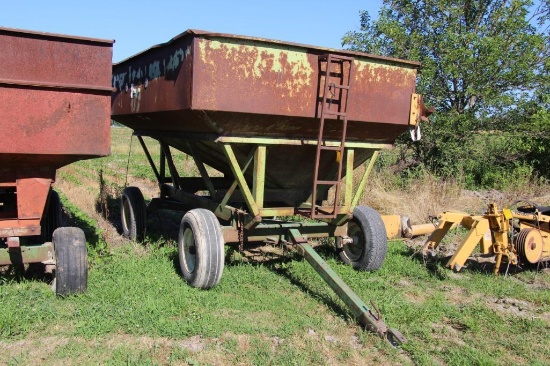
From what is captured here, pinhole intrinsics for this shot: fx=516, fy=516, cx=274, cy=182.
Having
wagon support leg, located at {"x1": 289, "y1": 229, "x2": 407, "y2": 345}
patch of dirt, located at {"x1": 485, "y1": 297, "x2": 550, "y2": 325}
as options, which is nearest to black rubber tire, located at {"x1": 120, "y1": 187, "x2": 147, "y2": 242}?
wagon support leg, located at {"x1": 289, "y1": 229, "x2": 407, "y2": 345}

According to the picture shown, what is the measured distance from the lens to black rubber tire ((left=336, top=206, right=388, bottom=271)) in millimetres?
6133

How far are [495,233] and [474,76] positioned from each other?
6227mm

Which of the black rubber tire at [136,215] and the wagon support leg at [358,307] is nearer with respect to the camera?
the wagon support leg at [358,307]

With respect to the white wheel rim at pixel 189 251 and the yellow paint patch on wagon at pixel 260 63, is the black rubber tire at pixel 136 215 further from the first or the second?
the yellow paint patch on wagon at pixel 260 63

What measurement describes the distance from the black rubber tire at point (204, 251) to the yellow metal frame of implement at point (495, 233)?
2.56 m

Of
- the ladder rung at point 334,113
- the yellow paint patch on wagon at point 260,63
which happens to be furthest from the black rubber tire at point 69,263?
the ladder rung at point 334,113

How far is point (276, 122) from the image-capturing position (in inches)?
207

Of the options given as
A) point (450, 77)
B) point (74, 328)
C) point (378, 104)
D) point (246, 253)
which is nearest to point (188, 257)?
point (246, 253)

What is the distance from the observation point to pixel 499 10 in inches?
450

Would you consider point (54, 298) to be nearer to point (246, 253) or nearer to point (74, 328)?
point (74, 328)

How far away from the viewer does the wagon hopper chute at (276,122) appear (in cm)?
489

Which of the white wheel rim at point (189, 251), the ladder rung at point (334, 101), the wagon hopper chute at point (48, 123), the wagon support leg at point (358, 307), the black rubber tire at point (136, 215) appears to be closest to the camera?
the wagon support leg at point (358, 307)

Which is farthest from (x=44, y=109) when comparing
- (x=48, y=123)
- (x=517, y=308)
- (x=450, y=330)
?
(x=517, y=308)

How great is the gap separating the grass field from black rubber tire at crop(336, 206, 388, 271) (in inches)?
5.7
